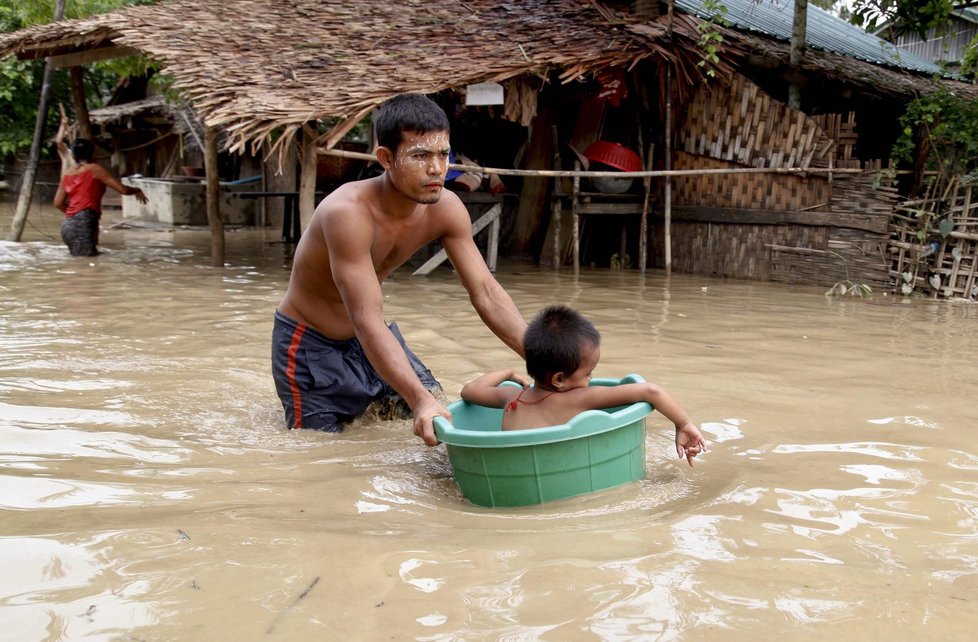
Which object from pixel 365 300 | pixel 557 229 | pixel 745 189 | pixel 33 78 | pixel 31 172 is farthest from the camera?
pixel 33 78

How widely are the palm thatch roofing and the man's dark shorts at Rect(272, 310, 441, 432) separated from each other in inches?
138

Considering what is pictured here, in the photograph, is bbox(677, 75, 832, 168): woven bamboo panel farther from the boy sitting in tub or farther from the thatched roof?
the boy sitting in tub

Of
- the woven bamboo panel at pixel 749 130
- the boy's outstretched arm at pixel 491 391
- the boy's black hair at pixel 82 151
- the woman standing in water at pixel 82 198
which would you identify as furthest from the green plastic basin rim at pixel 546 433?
the boy's black hair at pixel 82 151

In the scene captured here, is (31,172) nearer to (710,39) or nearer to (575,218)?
(575,218)

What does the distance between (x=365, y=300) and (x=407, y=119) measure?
61cm

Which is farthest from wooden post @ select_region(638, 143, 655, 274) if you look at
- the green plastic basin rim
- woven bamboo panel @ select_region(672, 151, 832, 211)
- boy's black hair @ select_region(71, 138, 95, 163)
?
the green plastic basin rim

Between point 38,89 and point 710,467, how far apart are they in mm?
20040

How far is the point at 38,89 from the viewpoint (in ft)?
63.9

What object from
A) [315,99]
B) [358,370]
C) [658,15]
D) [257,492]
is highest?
[658,15]

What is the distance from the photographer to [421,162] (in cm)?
307

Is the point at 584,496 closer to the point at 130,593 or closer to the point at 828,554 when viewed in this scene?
the point at 828,554

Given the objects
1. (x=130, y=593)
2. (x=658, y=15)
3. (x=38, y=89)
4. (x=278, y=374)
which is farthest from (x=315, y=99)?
(x=38, y=89)

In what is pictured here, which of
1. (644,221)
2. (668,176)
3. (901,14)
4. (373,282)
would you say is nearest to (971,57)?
(901,14)

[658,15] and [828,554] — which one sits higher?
[658,15]
